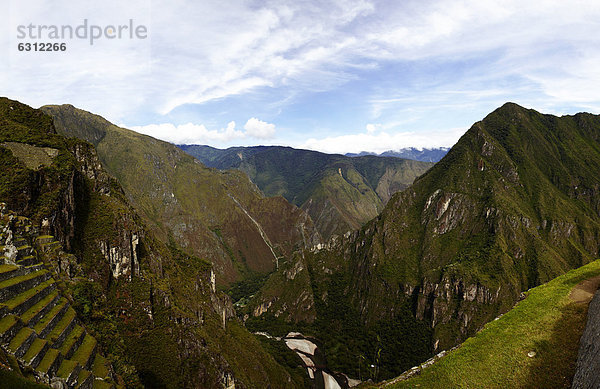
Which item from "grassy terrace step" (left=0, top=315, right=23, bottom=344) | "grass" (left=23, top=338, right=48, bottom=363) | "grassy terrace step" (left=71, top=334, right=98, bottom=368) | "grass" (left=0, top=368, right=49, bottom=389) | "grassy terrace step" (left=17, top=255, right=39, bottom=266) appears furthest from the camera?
"grassy terrace step" (left=17, top=255, right=39, bottom=266)

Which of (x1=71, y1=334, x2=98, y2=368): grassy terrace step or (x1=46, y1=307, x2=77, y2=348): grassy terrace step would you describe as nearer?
(x1=46, y1=307, x2=77, y2=348): grassy terrace step

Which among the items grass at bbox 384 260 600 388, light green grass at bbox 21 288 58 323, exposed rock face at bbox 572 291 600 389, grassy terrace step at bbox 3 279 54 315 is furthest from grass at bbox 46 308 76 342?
exposed rock face at bbox 572 291 600 389

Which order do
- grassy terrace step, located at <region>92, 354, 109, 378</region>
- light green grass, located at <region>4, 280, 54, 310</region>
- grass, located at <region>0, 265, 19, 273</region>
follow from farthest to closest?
1. grassy terrace step, located at <region>92, 354, 109, 378</region>
2. grass, located at <region>0, 265, 19, 273</region>
3. light green grass, located at <region>4, 280, 54, 310</region>

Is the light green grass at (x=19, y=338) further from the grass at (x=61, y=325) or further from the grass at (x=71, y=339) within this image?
the grass at (x=71, y=339)

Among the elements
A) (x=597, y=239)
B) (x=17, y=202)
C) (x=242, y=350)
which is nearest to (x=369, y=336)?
(x=242, y=350)

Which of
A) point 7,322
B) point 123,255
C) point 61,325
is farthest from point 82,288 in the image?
point 123,255

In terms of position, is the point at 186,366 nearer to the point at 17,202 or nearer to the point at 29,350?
the point at 17,202

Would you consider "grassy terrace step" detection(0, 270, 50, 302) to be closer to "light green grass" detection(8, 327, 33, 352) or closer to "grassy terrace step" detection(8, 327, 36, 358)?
"light green grass" detection(8, 327, 33, 352)
